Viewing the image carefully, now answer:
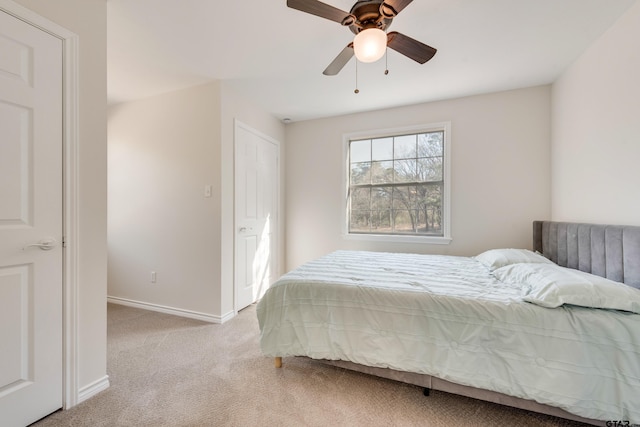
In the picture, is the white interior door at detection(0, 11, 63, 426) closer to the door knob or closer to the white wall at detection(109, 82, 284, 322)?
the door knob

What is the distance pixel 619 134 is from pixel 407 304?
6.57 feet

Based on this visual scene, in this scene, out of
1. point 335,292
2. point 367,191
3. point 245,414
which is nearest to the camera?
point 245,414

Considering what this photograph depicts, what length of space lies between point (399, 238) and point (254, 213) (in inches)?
76.7

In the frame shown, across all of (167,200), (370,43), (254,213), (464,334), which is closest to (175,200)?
(167,200)

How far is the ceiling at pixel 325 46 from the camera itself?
5.79 feet

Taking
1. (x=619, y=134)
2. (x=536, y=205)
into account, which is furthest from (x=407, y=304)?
(x=536, y=205)

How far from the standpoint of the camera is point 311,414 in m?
1.50

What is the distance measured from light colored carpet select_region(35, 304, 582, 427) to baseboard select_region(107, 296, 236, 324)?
0.50 metres

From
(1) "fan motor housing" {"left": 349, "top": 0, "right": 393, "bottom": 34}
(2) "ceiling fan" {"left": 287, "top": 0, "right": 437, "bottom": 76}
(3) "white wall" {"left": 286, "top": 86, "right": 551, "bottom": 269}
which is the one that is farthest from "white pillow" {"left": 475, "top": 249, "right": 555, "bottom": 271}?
(1) "fan motor housing" {"left": 349, "top": 0, "right": 393, "bottom": 34}

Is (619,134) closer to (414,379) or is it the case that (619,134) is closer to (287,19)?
(414,379)

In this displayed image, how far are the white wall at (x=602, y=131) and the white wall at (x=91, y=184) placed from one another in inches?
140

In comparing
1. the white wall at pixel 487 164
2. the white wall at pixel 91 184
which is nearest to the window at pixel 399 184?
the white wall at pixel 487 164

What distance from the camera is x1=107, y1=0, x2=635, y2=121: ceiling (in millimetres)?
1765

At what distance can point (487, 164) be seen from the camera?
3.02 meters
